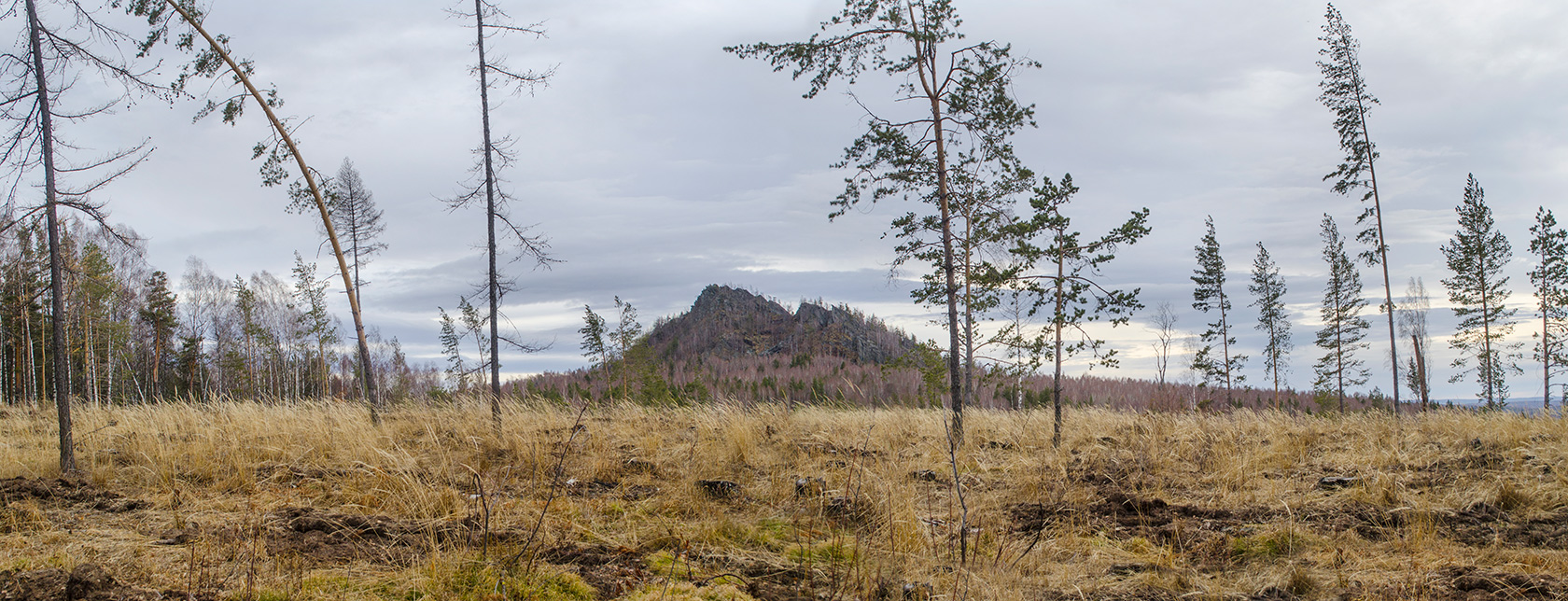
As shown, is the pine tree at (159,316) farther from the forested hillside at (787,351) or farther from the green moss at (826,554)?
the green moss at (826,554)

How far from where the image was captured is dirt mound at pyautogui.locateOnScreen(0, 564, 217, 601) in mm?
3457

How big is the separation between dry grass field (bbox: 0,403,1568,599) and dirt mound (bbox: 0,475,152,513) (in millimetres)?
40

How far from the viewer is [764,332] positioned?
181 feet

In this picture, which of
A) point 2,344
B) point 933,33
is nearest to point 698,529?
point 933,33

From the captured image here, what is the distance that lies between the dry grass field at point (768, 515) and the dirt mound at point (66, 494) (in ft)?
0.13

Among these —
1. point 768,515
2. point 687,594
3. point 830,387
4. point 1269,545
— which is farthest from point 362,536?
point 830,387

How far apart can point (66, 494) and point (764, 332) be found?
49108mm

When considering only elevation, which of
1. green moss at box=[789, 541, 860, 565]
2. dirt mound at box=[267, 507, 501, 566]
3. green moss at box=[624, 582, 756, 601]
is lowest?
green moss at box=[789, 541, 860, 565]

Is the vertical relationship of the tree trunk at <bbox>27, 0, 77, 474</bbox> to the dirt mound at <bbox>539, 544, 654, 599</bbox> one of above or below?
above

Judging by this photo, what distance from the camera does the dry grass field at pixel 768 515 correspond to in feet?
12.6

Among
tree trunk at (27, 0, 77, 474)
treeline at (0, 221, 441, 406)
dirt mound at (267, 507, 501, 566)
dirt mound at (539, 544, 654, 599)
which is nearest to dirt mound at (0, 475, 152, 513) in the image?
tree trunk at (27, 0, 77, 474)

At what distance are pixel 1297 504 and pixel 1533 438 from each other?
5.28m

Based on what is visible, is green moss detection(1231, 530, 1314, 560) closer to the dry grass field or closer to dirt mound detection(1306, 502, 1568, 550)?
the dry grass field

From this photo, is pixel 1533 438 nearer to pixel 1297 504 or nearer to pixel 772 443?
pixel 1297 504
